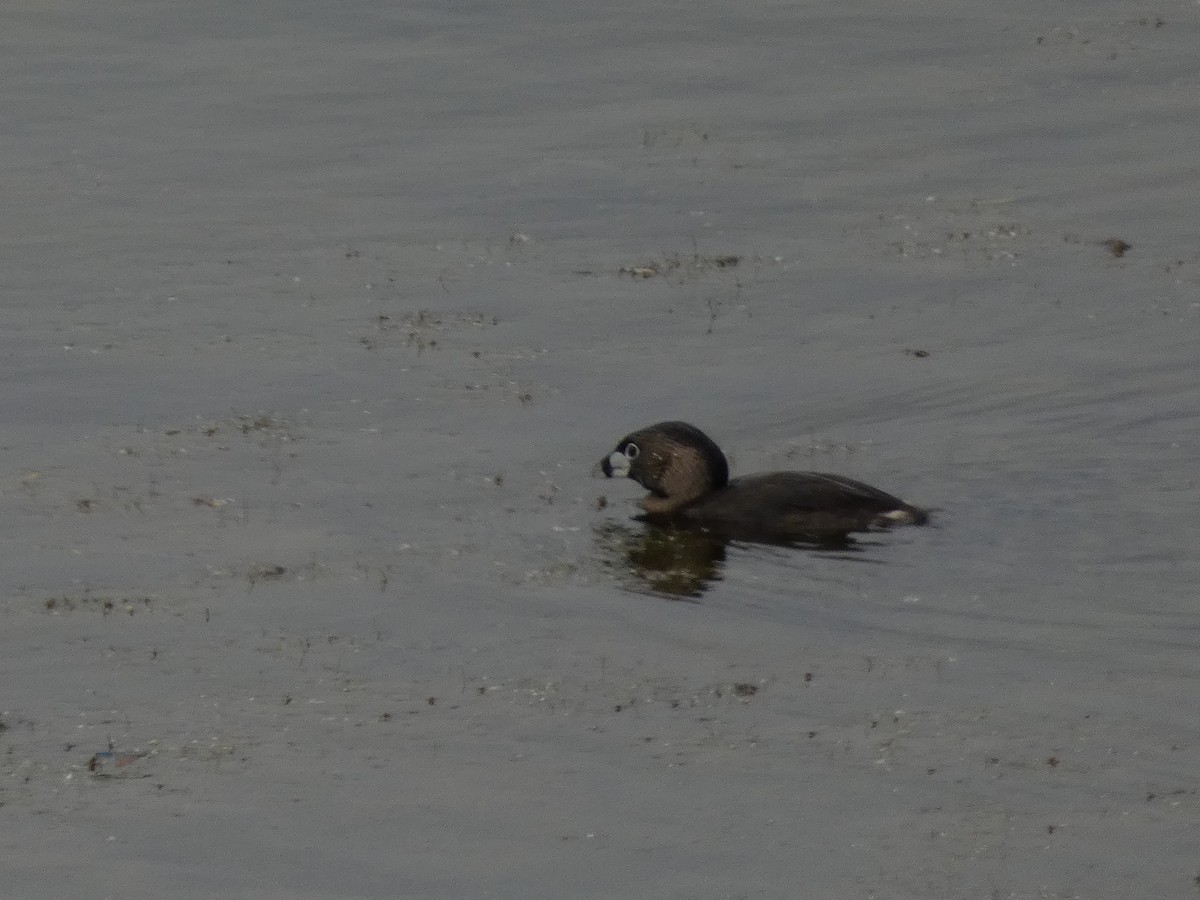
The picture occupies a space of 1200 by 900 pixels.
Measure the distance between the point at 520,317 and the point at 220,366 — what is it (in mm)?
2663

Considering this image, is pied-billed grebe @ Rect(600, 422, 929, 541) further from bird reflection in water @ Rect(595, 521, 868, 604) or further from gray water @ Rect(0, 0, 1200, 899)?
gray water @ Rect(0, 0, 1200, 899)

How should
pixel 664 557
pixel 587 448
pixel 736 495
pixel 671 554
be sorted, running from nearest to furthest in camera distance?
pixel 664 557 < pixel 671 554 < pixel 736 495 < pixel 587 448

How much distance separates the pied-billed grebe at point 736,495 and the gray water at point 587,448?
295 millimetres

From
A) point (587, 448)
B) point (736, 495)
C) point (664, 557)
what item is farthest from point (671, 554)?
point (587, 448)

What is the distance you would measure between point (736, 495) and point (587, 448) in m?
1.66

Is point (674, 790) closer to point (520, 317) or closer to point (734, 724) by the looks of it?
point (734, 724)

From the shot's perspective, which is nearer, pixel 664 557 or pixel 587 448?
pixel 664 557

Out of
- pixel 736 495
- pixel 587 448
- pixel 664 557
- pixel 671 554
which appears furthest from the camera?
pixel 587 448

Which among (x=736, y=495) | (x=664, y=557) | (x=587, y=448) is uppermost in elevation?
(x=587, y=448)

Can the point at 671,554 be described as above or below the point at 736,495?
below

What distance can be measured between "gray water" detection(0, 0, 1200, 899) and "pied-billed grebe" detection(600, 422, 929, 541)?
0.97ft

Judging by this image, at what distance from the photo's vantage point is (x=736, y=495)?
14.8 m

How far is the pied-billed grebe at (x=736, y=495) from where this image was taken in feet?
46.5

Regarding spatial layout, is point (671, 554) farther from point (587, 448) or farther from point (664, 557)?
point (587, 448)
